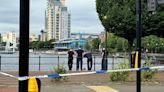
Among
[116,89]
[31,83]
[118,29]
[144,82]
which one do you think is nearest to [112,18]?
[118,29]

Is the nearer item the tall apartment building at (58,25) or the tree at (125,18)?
the tree at (125,18)

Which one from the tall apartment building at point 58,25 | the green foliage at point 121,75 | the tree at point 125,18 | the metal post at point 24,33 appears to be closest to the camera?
the metal post at point 24,33

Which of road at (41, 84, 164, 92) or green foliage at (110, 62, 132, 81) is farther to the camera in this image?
green foliage at (110, 62, 132, 81)

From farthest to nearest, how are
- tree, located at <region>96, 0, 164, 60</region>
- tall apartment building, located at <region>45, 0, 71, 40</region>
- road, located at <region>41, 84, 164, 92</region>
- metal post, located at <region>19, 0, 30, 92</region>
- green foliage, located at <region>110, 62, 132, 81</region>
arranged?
tall apartment building, located at <region>45, 0, 71, 40</region> < tree, located at <region>96, 0, 164, 60</region> < green foliage, located at <region>110, 62, 132, 81</region> < road, located at <region>41, 84, 164, 92</region> < metal post, located at <region>19, 0, 30, 92</region>

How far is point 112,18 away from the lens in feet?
97.4

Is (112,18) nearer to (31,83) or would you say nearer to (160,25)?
(160,25)

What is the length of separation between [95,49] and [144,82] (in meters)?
114

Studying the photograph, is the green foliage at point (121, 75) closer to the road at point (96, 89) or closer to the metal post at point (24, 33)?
the road at point (96, 89)

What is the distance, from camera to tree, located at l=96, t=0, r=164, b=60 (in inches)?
1128

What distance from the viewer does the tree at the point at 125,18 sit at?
94.0 ft

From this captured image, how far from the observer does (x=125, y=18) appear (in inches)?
1154

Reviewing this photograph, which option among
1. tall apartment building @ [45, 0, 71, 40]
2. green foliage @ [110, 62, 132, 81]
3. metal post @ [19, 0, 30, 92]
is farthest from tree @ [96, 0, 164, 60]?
tall apartment building @ [45, 0, 71, 40]

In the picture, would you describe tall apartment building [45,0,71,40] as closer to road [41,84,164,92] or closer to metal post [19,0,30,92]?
road [41,84,164,92]

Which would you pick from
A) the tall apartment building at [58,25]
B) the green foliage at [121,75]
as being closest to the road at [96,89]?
the green foliage at [121,75]
